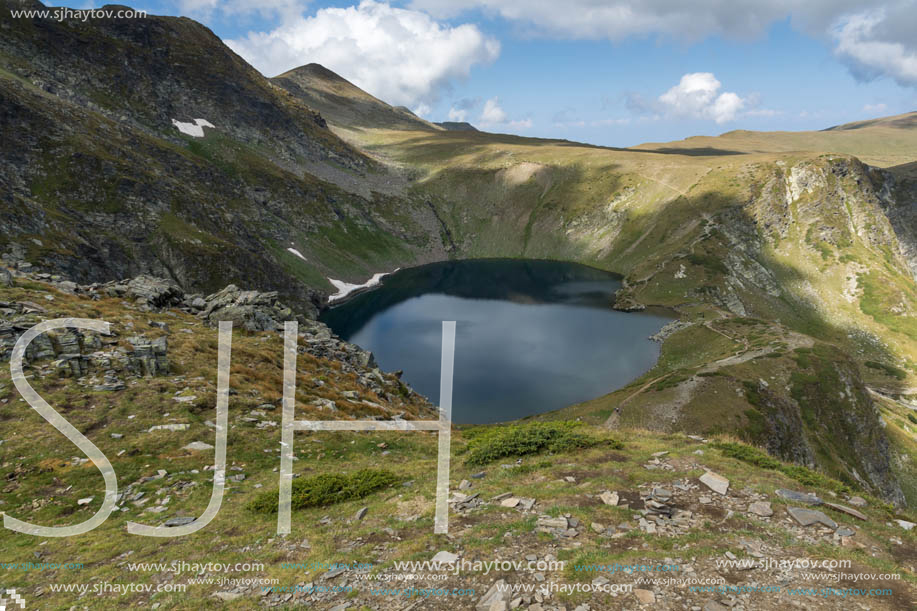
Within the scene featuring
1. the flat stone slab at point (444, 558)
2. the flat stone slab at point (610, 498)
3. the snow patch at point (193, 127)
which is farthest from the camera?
the snow patch at point (193, 127)

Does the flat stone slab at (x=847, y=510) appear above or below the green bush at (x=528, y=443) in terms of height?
above

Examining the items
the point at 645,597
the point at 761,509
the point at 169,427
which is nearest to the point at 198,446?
the point at 169,427

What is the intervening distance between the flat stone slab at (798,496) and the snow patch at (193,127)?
591 ft

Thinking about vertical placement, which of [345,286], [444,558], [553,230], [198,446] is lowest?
[345,286]

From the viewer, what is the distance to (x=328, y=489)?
631 inches

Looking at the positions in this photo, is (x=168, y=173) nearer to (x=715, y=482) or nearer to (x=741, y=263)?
(x=715, y=482)

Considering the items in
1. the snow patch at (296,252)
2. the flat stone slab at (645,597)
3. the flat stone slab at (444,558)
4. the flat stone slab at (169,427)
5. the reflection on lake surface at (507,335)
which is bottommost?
the reflection on lake surface at (507,335)

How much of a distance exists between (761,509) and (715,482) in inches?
63.2

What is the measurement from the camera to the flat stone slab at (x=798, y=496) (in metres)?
13.0

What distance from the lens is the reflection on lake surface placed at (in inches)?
2569

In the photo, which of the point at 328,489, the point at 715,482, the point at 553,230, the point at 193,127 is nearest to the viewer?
the point at 715,482

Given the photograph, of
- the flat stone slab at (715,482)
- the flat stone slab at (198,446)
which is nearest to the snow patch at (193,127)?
the flat stone slab at (198,446)

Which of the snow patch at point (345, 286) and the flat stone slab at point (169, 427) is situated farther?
the snow patch at point (345, 286)

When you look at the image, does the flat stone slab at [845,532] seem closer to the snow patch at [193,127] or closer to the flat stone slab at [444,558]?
the flat stone slab at [444,558]
